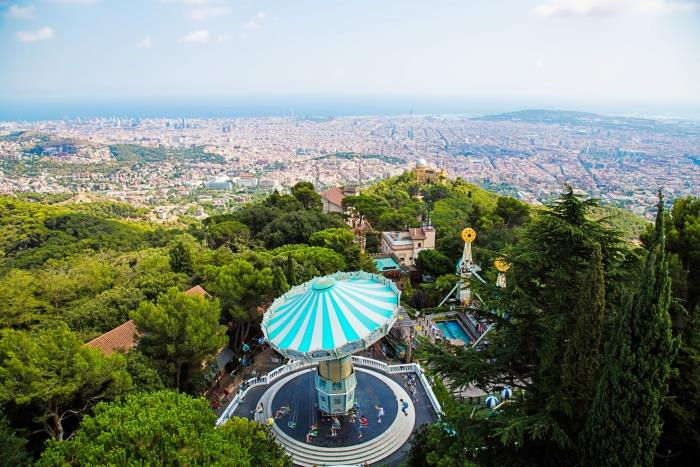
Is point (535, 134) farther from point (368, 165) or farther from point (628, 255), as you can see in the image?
point (628, 255)

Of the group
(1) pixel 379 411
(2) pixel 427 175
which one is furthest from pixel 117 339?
(2) pixel 427 175

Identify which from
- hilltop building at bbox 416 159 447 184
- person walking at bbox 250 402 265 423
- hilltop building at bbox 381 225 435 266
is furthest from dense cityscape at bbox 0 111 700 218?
person walking at bbox 250 402 265 423

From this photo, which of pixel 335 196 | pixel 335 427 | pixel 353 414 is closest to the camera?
pixel 335 427

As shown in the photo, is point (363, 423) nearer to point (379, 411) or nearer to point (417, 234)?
point (379, 411)

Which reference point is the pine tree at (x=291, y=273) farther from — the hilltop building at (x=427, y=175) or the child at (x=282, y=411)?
the hilltop building at (x=427, y=175)

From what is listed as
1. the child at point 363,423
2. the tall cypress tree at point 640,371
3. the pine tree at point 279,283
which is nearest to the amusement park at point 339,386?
the child at point 363,423

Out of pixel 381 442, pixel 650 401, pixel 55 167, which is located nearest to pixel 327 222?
pixel 381 442
